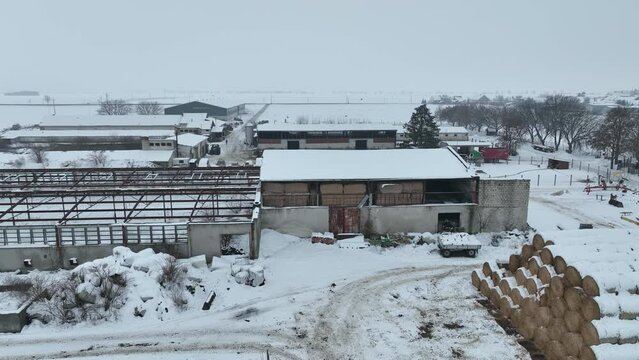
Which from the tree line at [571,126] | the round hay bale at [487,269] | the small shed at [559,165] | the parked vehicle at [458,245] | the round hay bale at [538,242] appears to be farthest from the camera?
the tree line at [571,126]

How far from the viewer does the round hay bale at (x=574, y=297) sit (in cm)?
1505

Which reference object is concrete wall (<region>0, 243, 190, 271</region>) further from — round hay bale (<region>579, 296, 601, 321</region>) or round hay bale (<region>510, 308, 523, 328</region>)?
round hay bale (<region>579, 296, 601, 321</region>)

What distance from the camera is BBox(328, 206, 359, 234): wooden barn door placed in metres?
27.4

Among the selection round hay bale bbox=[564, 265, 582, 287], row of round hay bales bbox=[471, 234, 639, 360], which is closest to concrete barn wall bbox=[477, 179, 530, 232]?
row of round hay bales bbox=[471, 234, 639, 360]

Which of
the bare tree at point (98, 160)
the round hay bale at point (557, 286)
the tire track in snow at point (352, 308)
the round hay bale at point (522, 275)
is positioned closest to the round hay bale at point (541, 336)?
the round hay bale at point (557, 286)

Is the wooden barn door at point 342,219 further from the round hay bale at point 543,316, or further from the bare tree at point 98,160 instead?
the bare tree at point 98,160

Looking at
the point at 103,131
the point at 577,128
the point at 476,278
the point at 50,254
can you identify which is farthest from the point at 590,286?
the point at 103,131

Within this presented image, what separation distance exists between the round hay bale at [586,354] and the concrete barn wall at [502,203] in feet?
46.3

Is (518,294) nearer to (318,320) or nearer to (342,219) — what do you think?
(318,320)

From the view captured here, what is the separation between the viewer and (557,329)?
621 inches

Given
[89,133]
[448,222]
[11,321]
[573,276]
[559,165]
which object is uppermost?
[89,133]

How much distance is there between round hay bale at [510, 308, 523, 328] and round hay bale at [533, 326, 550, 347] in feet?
3.22

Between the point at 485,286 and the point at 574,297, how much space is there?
540 cm

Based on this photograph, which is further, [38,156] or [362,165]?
[38,156]
